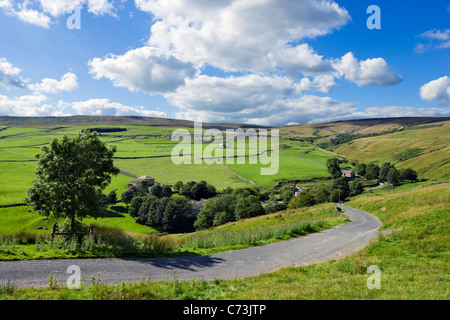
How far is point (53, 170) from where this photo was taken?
1853 centimetres

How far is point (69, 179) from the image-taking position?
1870 cm

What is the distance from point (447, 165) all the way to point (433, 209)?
13855 cm

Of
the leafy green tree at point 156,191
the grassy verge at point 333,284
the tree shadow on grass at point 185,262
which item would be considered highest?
the grassy verge at point 333,284

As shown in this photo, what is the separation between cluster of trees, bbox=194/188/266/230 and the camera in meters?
66.9

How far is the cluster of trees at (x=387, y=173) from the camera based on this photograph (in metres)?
113

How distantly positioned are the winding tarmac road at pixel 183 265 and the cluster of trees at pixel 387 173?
117 meters

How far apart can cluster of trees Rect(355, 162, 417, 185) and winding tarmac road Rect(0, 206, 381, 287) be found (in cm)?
11662

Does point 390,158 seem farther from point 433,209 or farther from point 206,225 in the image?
point 433,209

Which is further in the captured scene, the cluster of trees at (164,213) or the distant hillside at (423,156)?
the distant hillside at (423,156)

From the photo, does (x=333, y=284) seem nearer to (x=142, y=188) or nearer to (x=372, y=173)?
(x=142, y=188)

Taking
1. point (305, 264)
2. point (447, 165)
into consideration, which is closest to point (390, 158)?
point (447, 165)

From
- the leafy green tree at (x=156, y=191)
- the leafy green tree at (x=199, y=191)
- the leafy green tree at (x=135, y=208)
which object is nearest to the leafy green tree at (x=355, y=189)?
the leafy green tree at (x=199, y=191)

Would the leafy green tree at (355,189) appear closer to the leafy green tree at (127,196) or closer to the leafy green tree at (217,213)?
the leafy green tree at (217,213)

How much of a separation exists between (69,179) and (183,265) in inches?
473
